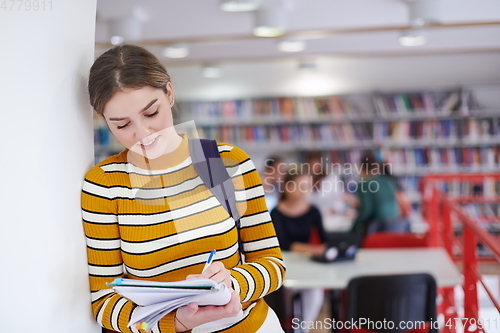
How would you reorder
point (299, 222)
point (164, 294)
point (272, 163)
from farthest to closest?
1. point (272, 163)
2. point (299, 222)
3. point (164, 294)

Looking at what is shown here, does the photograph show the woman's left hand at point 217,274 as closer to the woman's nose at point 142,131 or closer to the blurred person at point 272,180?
the woman's nose at point 142,131

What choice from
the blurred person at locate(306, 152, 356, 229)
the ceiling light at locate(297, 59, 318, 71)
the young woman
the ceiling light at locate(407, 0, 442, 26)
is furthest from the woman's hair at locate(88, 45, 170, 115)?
the ceiling light at locate(297, 59, 318, 71)

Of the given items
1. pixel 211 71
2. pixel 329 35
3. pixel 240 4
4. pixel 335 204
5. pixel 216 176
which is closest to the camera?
pixel 216 176

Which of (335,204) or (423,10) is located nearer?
(423,10)

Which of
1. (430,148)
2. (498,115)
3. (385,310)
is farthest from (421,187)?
(385,310)

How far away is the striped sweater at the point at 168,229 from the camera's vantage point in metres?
1.01

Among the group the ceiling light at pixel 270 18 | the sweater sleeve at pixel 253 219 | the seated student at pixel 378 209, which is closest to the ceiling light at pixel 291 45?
the ceiling light at pixel 270 18

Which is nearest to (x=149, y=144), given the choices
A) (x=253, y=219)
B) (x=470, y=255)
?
(x=253, y=219)

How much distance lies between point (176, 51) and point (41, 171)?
2713mm

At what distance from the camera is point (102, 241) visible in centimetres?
101

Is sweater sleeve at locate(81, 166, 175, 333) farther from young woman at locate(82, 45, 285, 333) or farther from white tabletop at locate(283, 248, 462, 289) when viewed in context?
white tabletop at locate(283, 248, 462, 289)

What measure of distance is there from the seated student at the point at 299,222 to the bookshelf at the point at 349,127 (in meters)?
2.10

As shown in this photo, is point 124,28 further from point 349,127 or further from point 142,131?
point 349,127

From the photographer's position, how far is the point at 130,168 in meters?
1.07
